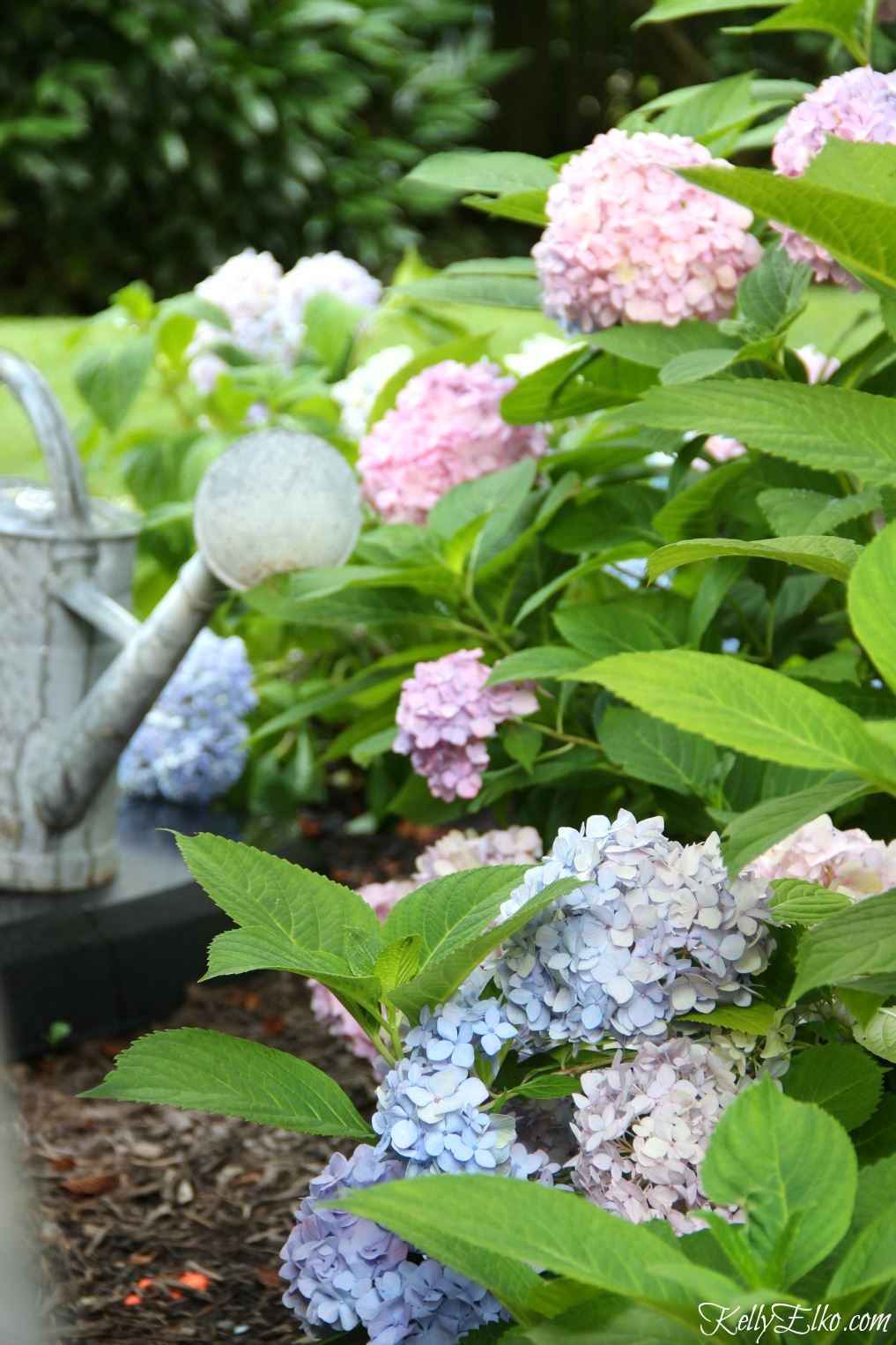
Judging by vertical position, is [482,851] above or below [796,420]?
below

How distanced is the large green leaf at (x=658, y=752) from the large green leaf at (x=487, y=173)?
1.33 ft

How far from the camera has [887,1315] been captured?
1.65 feet

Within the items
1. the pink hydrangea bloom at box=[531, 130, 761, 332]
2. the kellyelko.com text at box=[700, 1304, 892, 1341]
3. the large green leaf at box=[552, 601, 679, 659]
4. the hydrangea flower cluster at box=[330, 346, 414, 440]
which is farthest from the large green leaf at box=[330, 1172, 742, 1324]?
the hydrangea flower cluster at box=[330, 346, 414, 440]

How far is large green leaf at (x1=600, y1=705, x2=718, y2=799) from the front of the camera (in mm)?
899

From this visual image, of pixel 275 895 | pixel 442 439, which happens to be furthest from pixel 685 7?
pixel 275 895

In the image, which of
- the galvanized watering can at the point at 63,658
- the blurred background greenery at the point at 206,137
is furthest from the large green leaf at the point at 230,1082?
the blurred background greenery at the point at 206,137

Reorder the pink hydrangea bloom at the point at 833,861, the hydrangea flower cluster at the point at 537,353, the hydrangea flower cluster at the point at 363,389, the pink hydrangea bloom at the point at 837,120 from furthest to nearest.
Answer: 1. the hydrangea flower cluster at the point at 363,389
2. the hydrangea flower cluster at the point at 537,353
3. the pink hydrangea bloom at the point at 837,120
4. the pink hydrangea bloom at the point at 833,861

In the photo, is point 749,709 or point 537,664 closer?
point 749,709

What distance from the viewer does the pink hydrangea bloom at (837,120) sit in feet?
2.83

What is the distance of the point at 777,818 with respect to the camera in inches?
22.0

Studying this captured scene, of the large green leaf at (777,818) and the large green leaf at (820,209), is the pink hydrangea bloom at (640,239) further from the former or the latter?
the large green leaf at (777,818)

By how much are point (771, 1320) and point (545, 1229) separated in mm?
86

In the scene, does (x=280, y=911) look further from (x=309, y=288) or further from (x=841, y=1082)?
(x=309, y=288)

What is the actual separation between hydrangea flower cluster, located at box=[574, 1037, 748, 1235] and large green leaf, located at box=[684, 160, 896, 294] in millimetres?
385
